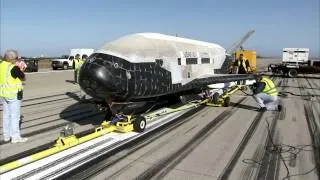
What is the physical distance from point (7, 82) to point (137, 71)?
135 inches

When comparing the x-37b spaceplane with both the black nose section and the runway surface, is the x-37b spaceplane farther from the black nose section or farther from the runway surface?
the runway surface

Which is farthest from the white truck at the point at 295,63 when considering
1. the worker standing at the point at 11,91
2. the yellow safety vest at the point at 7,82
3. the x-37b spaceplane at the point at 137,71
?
the yellow safety vest at the point at 7,82

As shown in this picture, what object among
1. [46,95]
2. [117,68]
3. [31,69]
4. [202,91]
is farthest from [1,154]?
[31,69]

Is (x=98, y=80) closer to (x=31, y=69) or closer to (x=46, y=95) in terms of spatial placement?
(x=46, y=95)

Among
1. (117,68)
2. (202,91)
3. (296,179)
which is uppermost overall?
(117,68)

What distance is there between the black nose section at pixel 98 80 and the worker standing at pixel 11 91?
1608 mm

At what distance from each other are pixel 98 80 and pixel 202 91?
7402mm

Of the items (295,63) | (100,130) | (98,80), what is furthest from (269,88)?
(295,63)

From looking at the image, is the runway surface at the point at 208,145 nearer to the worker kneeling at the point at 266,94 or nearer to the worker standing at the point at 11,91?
the worker standing at the point at 11,91

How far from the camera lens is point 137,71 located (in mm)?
9742

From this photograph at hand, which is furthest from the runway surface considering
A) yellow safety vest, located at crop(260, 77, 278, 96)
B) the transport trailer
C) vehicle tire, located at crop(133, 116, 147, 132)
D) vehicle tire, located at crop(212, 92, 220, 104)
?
yellow safety vest, located at crop(260, 77, 278, 96)

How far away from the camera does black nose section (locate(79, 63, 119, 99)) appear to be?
8.98 metres

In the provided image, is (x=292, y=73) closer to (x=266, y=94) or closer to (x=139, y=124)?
(x=266, y=94)

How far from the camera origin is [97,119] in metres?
12.4
